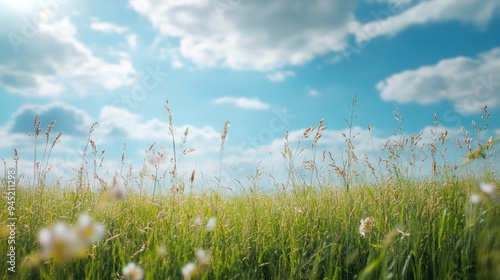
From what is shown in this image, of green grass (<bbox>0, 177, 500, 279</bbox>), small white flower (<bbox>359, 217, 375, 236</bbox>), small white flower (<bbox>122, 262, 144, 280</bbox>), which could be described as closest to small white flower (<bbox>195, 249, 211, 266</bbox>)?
green grass (<bbox>0, 177, 500, 279</bbox>)

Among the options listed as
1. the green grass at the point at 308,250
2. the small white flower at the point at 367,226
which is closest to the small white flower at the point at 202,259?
the green grass at the point at 308,250

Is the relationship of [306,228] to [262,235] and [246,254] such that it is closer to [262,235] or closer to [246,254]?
[262,235]

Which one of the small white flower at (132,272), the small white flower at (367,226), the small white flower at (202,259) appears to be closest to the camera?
the small white flower at (132,272)

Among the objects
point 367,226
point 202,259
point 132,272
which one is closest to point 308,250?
point 367,226

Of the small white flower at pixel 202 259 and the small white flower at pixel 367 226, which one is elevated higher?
the small white flower at pixel 367 226

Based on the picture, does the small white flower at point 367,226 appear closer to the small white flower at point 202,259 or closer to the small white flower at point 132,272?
the small white flower at point 202,259

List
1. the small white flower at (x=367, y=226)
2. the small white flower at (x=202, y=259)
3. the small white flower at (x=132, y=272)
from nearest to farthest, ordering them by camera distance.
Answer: the small white flower at (x=132, y=272)
the small white flower at (x=202, y=259)
the small white flower at (x=367, y=226)

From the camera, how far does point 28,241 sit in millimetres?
3055

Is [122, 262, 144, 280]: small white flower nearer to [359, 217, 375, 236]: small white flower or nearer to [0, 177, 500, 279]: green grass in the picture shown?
[0, 177, 500, 279]: green grass

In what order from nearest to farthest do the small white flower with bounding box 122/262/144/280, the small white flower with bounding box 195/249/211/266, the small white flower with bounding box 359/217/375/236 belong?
1. the small white flower with bounding box 122/262/144/280
2. the small white flower with bounding box 195/249/211/266
3. the small white flower with bounding box 359/217/375/236

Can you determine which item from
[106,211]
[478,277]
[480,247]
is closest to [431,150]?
[480,247]

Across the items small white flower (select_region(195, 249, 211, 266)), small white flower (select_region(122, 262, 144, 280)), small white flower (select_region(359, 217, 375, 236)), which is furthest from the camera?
small white flower (select_region(359, 217, 375, 236))

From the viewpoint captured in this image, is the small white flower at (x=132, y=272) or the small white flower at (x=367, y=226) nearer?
the small white flower at (x=132, y=272)

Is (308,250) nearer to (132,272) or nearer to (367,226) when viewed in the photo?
(367,226)
